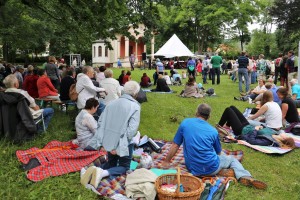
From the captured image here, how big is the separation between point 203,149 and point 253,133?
289 cm

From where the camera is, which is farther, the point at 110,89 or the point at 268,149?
the point at 110,89

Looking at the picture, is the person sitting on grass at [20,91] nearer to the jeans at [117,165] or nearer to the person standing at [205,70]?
the jeans at [117,165]

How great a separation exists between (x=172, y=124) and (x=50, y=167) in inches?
170

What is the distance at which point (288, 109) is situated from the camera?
7977 millimetres

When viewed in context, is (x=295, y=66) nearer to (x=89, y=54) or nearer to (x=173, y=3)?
(x=173, y=3)

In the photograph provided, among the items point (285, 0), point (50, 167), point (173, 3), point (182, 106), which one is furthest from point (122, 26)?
point (285, 0)

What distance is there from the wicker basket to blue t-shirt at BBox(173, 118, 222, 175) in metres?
0.57

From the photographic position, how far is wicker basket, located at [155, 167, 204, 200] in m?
3.92

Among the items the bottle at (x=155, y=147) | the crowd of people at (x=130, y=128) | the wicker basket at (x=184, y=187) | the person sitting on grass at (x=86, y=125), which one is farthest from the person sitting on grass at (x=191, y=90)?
the wicker basket at (x=184, y=187)

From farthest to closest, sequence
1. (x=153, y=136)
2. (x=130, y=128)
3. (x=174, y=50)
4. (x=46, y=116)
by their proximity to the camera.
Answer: (x=174, y=50) < (x=153, y=136) < (x=46, y=116) < (x=130, y=128)

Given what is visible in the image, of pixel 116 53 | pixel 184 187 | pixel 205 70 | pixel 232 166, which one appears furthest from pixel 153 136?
pixel 116 53

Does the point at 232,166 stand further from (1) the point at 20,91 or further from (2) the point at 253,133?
(1) the point at 20,91

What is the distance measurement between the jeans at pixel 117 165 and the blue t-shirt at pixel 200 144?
2.69ft

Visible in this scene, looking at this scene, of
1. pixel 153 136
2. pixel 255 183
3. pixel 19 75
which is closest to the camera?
pixel 255 183
